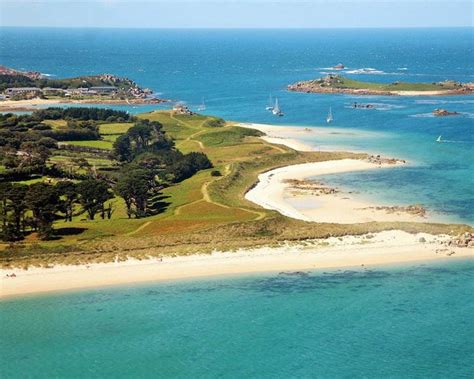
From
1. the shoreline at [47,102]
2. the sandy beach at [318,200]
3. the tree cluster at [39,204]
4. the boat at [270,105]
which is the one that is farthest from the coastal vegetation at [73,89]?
the tree cluster at [39,204]

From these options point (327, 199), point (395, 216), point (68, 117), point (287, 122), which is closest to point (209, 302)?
point (395, 216)

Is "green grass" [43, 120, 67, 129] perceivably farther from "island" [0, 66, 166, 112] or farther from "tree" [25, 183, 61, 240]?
"tree" [25, 183, 61, 240]

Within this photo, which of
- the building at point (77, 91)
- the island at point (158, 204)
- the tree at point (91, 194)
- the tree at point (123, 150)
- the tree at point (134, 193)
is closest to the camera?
the island at point (158, 204)

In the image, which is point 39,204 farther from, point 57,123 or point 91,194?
point 57,123

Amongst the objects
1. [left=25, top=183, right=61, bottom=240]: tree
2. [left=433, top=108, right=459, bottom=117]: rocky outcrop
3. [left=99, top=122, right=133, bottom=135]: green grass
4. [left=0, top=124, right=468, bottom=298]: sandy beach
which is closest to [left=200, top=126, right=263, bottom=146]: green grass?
[left=99, top=122, right=133, bottom=135]: green grass

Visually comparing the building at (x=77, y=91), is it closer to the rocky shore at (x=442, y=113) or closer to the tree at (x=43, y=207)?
the rocky shore at (x=442, y=113)
